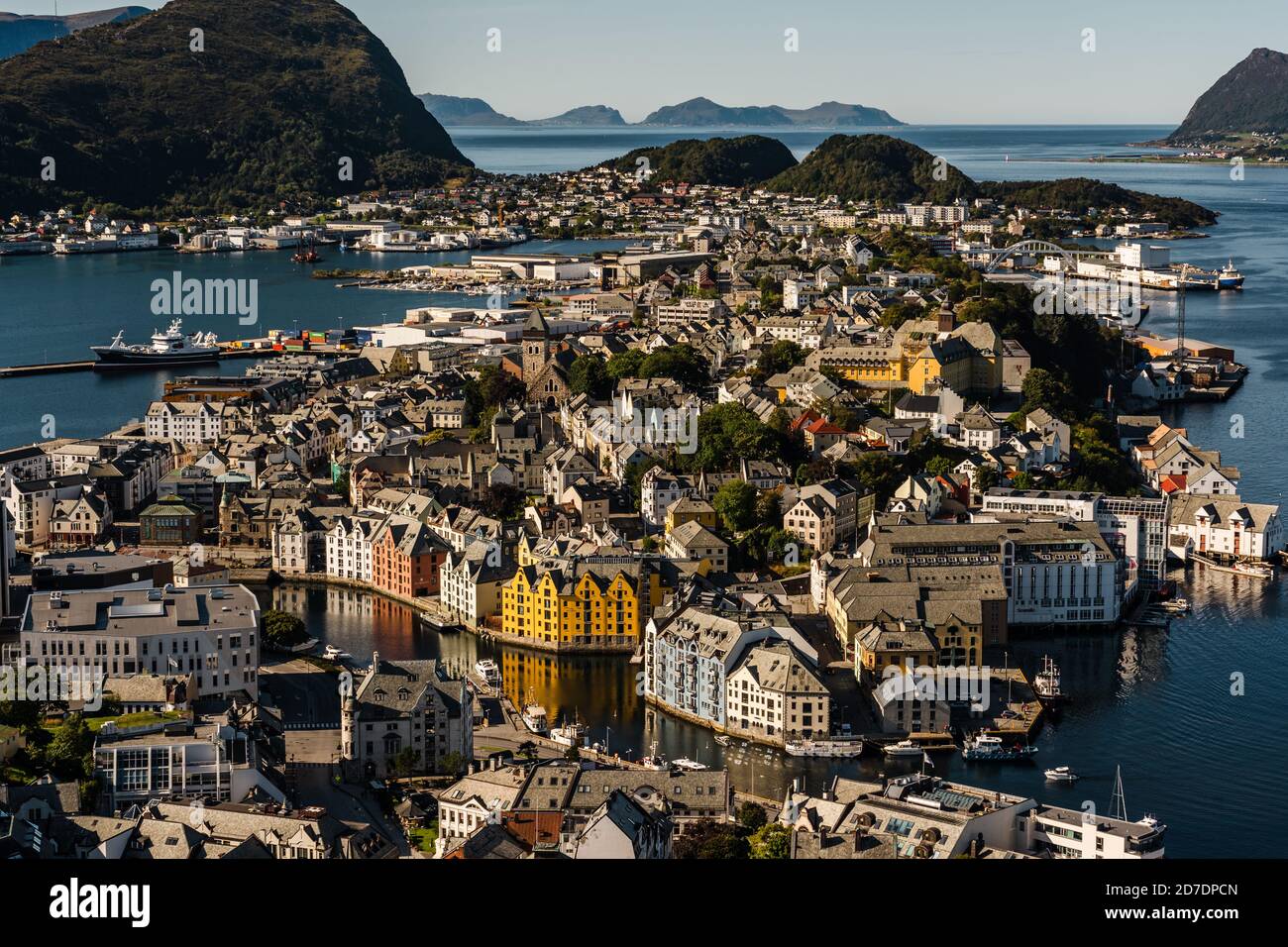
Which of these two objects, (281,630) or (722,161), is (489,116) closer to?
(722,161)

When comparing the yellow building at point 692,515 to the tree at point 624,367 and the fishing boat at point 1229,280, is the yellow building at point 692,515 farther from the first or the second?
the fishing boat at point 1229,280

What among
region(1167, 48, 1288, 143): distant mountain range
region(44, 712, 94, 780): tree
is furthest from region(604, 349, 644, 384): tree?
region(1167, 48, 1288, 143): distant mountain range

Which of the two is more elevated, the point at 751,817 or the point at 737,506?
the point at 737,506

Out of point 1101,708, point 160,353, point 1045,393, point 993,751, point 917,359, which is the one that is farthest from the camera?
point 160,353

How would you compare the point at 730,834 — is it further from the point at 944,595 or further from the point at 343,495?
the point at 343,495

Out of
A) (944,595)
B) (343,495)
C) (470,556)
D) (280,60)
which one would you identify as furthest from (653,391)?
(280,60)

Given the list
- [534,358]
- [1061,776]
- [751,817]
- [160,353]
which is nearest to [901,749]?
[1061,776]
